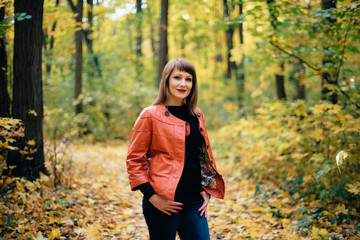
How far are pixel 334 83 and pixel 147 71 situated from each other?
15.8 metres

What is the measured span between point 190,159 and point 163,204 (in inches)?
17.1

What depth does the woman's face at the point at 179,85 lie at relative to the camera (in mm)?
2338

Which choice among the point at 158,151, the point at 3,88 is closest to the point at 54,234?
the point at 158,151

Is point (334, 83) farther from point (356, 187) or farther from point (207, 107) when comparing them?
point (207, 107)

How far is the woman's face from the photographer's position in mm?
2338

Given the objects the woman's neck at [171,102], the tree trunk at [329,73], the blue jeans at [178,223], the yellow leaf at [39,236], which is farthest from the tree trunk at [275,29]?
the yellow leaf at [39,236]

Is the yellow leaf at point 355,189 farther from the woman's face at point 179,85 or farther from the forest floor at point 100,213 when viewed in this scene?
the woman's face at point 179,85

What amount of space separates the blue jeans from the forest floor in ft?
6.18

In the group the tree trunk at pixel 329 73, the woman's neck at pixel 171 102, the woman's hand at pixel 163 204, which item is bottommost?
the woman's hand at pixel 163 204

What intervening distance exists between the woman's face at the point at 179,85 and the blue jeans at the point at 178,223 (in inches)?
33.2

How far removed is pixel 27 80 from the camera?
4.54 m

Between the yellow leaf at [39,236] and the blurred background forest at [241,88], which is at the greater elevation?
the blurred background forest at [241,88]

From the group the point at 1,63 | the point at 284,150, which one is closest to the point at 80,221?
the point at 1,63

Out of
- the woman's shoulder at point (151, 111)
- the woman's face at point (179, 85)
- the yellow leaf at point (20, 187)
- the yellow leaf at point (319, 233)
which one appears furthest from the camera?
the yellow leaf at point (20, 187)
